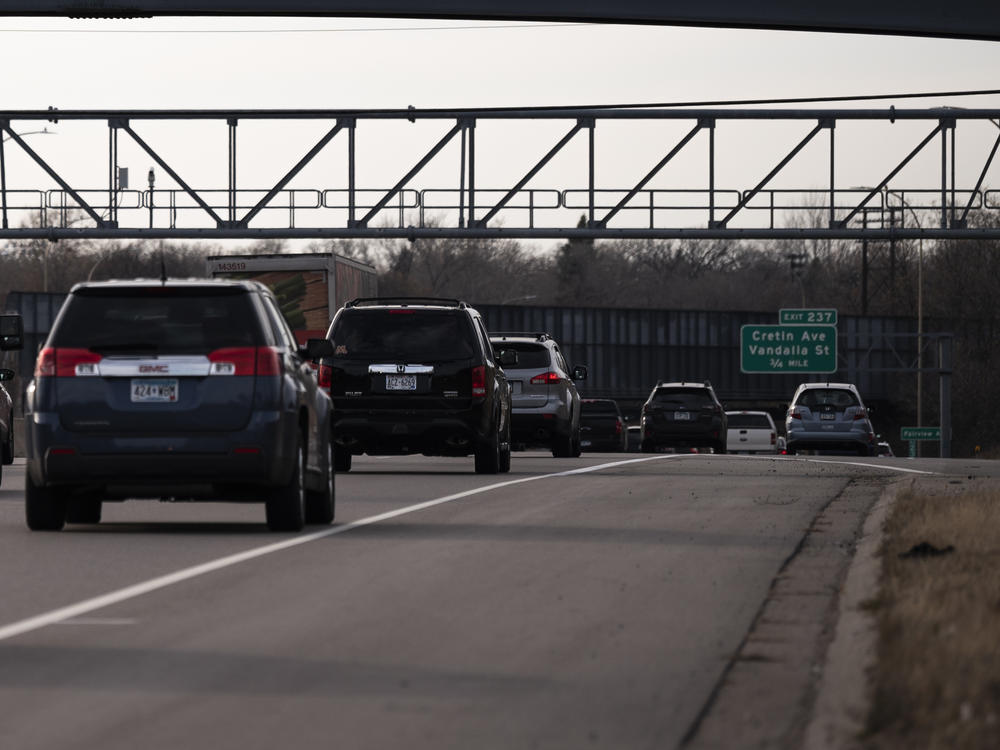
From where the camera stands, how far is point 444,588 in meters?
11.1

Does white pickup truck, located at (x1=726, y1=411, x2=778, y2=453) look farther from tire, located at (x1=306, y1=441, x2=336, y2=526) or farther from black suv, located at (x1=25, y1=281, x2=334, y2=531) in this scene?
black suv, located at (x1=25, y1=281, x2=334, y2=531)

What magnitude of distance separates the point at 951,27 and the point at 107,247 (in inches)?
4557

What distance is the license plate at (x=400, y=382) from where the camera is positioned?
2306 cm

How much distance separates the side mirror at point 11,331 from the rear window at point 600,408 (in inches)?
1330

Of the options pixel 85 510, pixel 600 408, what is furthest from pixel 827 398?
pixel 85 510

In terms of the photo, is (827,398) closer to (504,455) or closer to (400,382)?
(504,455)

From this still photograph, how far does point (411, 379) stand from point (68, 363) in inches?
355

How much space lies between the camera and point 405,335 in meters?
23.2

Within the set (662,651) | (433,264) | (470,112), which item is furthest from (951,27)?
(433,264)

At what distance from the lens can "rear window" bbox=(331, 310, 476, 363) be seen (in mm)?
23047

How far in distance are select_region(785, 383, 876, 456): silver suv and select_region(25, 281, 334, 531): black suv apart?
92.4 feet

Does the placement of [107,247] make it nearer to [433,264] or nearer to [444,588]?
[433,264]

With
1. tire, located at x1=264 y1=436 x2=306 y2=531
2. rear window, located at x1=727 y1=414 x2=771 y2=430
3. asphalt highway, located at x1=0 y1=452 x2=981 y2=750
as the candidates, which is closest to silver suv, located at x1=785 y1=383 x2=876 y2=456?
rear window, located at x1=727 y1=414 x2=771 y2=430

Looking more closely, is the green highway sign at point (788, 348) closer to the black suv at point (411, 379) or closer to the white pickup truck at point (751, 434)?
the white pickup truck at point (751, 434)
